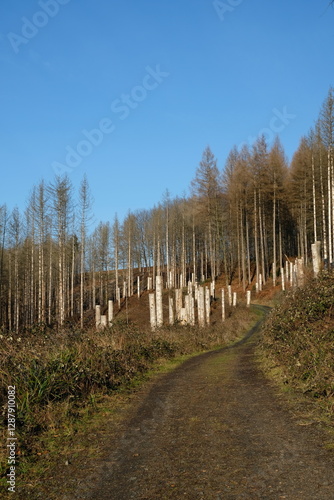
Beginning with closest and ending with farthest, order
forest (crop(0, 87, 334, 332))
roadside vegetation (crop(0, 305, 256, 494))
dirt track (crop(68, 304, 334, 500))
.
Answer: dirt track (crop(68, 304, 334, 500)) < roadside vegetation (crop(0, 305, 256, 494)) < forest (crop(0, 87, 334, 332))

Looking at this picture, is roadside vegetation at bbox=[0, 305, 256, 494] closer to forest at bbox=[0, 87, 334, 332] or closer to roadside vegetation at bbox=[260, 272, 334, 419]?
roadside vegetation at bbox=[260, 272, 334, 419]

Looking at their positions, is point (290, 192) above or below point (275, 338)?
above

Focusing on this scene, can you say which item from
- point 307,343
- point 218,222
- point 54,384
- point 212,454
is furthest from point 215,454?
point 218,222

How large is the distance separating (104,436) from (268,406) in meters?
2.95

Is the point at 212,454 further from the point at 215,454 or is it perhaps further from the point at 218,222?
the point at 218,222

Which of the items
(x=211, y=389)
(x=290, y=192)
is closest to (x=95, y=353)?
(x=211, y=389)

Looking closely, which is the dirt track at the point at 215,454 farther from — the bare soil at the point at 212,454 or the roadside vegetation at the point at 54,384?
the roadside vegetation at the point at 54,384

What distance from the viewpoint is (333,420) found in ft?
19.9

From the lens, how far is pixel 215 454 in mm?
4988

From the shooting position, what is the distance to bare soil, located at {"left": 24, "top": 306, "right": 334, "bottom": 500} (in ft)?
13.2

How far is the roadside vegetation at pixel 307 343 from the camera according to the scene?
7.47 m

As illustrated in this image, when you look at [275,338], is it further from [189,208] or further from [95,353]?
[189,208]

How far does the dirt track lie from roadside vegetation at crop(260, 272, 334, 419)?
732 mm

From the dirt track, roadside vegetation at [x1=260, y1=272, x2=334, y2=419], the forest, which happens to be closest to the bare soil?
the dirt track
